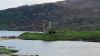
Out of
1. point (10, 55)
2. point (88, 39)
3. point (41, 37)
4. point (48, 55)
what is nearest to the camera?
point (10, 55)

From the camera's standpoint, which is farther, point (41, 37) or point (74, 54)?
point (41, 37)

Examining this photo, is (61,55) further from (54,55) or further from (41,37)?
(41,37)

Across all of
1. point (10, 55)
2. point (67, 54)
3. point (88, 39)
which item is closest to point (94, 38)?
point (88, 39)

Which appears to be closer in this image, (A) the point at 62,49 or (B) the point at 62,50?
(B) the point at 62,50

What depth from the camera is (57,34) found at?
18200 centimetres

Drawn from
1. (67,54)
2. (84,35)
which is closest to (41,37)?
(84,35)

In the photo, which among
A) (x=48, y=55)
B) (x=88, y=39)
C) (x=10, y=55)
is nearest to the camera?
(x=10, y=55)

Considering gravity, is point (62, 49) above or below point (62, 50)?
below

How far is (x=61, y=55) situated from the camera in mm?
97188

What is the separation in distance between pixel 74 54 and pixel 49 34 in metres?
85.9

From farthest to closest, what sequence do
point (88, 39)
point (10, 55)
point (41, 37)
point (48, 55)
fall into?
1. point (41, 37)
2. point (88, 39)
3. point (48, 55)
4. point (10, 55)

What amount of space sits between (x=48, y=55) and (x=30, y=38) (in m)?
86.8

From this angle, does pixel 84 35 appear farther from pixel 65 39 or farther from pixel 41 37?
pixel 41 37

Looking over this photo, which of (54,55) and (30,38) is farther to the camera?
(30,38)
